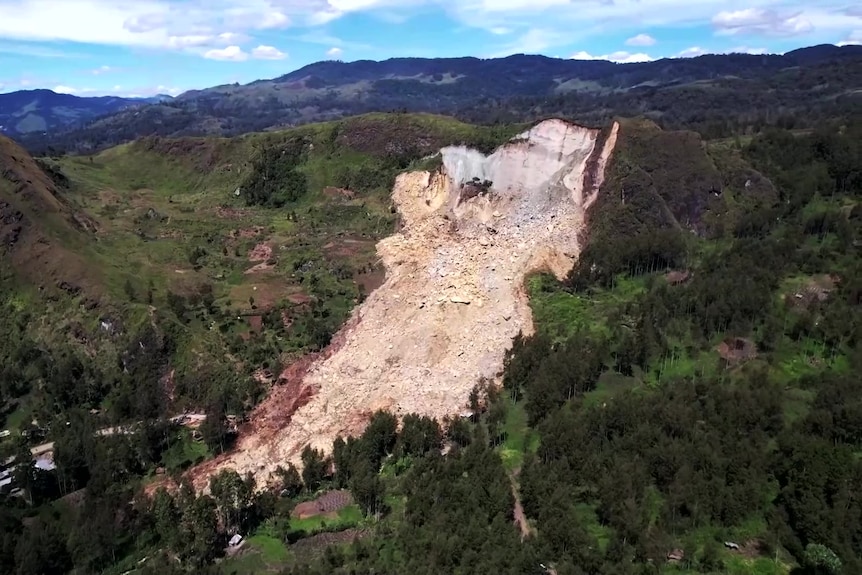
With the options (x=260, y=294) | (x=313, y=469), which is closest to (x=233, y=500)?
(x=313, y=469)

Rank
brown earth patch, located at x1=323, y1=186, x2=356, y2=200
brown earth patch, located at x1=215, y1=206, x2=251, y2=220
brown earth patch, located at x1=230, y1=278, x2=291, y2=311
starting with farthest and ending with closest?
brown earth patch, located at x1=323, y1=186, x2=356, y2=200 → brown earth patch, located at x1=215, y1=206, x2=251, y2=220 → brown earth patch, located at x1=230, y1=278, x2=291, y2=311

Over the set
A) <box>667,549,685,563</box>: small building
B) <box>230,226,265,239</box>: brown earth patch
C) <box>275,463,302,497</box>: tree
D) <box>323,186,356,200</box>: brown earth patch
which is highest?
<box>323,186,356,200</box>: brown earth patch

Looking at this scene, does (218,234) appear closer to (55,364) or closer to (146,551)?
(55,364)

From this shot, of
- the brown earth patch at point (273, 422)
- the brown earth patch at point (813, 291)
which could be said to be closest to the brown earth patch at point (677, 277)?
the brown earth patch at point (813, 291)

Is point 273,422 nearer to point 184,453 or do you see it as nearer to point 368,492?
point 184,453

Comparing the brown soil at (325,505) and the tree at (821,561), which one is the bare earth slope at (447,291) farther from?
the tree at (821,561)

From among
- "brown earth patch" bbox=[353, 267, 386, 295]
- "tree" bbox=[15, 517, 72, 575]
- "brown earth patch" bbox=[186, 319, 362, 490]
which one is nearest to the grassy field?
"brown earth patch" bbox=[353, 267, 386, 295]

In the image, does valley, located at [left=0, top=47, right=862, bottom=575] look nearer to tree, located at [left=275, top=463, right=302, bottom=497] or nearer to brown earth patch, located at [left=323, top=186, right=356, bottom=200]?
tree, located at [left=275, top=463, right=302, bottom=497]
